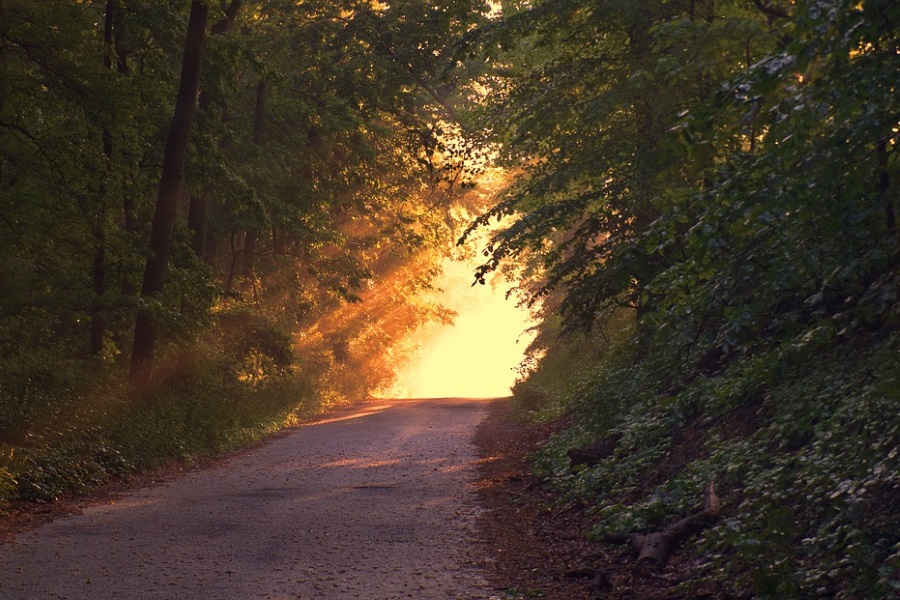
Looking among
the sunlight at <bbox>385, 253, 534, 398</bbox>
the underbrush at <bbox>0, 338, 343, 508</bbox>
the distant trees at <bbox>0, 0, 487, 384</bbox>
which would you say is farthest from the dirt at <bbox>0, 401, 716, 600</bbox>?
the sunlight at <bbox>385, 253, 534, 398</bbox>

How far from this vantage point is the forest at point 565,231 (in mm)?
5547

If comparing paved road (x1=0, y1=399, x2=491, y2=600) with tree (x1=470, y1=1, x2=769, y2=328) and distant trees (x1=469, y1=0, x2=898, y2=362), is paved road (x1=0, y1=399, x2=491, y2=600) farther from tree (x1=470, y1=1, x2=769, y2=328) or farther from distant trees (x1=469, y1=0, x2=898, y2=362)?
tree (x1=470, y1=1, x2=769, y2=328)

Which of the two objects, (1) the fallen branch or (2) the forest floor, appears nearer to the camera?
(2) the forest floor

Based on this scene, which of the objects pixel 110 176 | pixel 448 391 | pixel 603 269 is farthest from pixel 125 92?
pixel 448 391

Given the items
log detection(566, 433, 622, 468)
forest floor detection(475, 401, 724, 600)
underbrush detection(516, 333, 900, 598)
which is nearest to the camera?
underbrush detection(516, 333, 900, 598)

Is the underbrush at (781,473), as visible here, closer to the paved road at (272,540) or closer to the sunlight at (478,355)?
the paved road at (272,540)

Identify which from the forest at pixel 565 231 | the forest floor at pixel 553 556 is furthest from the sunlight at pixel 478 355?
the forest floor at pixel 553 556

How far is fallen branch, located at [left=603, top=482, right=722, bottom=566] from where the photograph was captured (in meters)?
7.26

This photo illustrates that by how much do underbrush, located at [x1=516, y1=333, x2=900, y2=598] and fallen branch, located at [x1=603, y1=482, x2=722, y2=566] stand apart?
10cm

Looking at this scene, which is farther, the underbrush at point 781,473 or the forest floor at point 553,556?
the forest floor at point 553,556

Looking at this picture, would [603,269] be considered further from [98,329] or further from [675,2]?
[98,329]

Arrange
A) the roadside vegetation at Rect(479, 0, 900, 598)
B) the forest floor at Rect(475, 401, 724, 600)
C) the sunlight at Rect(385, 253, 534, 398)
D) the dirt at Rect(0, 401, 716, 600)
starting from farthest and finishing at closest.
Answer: the sunlight at Rect(385, 253, 534, 398) → the dirt at Rect(0, 401, 716, 600) → the forest floor at Rect(475, 401, 724, 600) → the roadside vegetation at Rect(479, 0, 900, 598)

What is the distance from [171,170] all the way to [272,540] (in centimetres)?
978

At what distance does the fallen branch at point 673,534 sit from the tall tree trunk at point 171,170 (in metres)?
11.6
